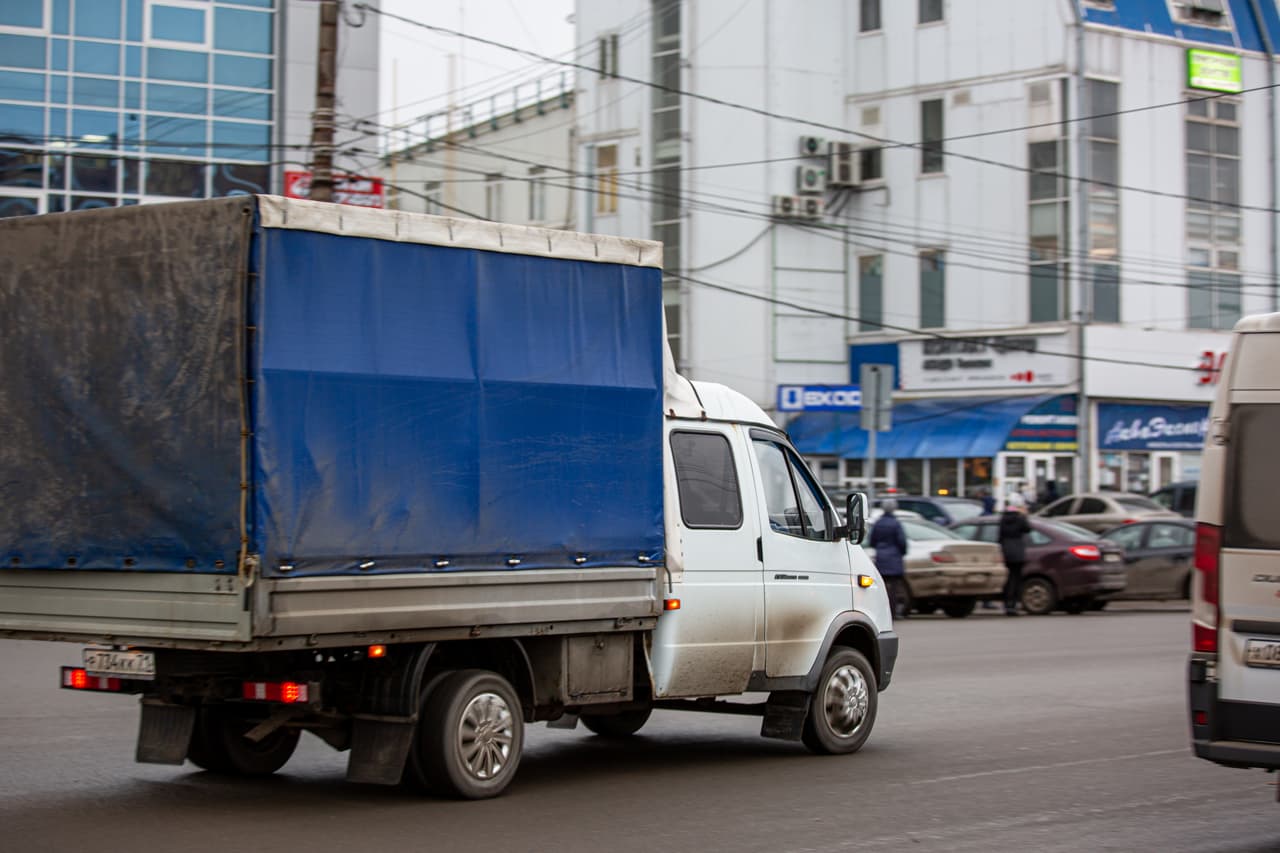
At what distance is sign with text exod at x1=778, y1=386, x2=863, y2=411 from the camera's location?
1673 inches

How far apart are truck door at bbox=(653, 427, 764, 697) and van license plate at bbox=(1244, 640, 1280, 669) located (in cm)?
329

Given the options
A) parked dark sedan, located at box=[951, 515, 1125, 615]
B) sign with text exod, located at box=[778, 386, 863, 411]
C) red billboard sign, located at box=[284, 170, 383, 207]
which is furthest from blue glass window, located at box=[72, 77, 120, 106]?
parked dark sedan, located at box=[951, 515, 1125, 615]

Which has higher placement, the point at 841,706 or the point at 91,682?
the point at 91,682

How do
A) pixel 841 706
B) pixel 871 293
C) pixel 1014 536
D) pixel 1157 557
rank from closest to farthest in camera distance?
pixel 841 706 < pixel 1014 536 < pixel 1157 557 < pixel 871 293

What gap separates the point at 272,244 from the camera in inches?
302

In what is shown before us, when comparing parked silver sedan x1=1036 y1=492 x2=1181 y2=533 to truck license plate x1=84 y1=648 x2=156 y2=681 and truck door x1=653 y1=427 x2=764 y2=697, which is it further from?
truck license plate x1=84 y1=648 x2=156 y2=681

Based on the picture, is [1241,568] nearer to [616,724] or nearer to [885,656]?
[885,656]

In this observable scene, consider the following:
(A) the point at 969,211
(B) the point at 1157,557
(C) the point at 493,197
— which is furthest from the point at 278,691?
(C) the point at 493,197

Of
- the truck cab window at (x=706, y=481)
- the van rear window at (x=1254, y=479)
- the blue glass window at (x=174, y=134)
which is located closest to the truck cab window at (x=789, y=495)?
the truck cab window at (x=706, y=481)

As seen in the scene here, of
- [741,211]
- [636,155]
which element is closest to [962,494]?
[741,211]

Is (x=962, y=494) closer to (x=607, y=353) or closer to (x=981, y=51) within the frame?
(x=981, y=51)

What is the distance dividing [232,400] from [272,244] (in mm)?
762

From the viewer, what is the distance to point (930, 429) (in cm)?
4194

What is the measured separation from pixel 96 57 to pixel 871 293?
69.0 feet
